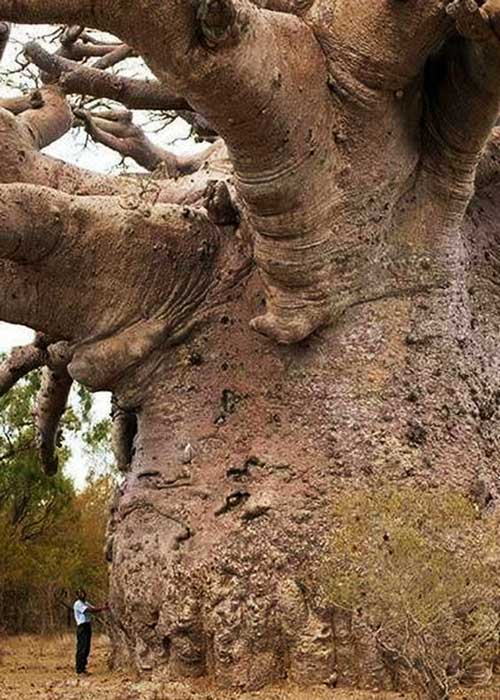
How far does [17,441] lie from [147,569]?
848 cm

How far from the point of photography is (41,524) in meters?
15.7

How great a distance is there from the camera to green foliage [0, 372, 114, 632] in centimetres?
1333

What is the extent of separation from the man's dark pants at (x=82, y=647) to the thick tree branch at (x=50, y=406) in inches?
56.7

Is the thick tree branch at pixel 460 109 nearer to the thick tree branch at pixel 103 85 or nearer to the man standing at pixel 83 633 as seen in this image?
the thick tree branch at pixel 103 85

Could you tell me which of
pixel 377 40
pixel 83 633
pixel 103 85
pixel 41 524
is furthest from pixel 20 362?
pixel 41 524

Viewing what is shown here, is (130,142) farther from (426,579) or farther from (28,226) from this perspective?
(426,579)

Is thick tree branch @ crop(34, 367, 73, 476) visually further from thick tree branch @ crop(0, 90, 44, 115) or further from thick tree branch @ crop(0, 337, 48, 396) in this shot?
thick tree branch @ crop(0, 90, 44, 115)

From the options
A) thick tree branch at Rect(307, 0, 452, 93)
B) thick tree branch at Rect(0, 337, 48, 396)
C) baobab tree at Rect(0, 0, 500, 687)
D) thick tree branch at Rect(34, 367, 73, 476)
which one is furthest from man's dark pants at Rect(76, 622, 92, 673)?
thick tree branch at Rect(307, 0, 452, 93)

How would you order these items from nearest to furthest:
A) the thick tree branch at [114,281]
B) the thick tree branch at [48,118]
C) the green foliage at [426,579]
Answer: the green foliage at [426,579]
the thick tree branch at [114,281]
the thick tree branch at [48,118]

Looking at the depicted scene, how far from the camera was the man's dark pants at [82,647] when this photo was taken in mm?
6121

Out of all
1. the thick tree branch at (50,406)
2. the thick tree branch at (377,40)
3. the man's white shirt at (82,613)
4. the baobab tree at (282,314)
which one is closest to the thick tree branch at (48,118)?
the baobab tree at (282,314)

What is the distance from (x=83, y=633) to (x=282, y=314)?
2.51m

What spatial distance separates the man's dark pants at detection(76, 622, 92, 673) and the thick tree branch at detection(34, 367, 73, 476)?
144 centimetres

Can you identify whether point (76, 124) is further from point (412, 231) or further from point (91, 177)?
point (412, 231)
